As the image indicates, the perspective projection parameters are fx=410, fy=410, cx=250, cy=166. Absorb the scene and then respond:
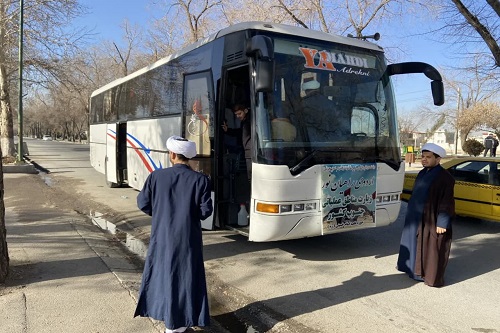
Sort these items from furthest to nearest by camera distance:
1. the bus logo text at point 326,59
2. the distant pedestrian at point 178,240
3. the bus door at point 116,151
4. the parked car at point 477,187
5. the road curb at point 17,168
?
the road curb at point 17,168 → the bus door at point 116,151 → the parked car at point 477,187 → the bus logo text at point 326,59 → the distant pedestrian at point 178,240

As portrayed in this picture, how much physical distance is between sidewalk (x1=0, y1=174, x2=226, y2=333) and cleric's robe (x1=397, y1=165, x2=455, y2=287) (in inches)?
132

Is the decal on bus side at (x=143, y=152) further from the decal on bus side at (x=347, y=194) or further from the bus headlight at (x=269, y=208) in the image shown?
the decal on bus side at (x=347, y=194)

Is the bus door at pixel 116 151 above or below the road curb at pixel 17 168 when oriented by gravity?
above

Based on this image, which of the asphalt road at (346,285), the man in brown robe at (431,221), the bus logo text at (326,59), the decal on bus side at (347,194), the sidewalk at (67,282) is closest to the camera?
the sidewalk at (67,282)

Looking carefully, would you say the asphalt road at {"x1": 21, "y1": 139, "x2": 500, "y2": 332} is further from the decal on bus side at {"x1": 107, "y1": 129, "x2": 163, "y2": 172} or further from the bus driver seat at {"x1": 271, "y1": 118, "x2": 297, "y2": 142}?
the bus driver seat at {"x1": 271, "y1": 118, "x2": 297, "y2": 142}

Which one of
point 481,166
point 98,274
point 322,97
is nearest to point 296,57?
point 322,97

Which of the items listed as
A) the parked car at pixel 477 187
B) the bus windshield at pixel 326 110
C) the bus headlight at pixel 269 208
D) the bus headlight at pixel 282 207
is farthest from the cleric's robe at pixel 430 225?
the parked car at pixel 477 187

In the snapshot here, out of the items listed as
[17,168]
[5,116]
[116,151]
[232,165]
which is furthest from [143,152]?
[5,116]

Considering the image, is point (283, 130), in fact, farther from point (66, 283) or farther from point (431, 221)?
point (66, 283)

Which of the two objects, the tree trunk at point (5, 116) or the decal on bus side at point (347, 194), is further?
the tree trunk at point (5, 116)

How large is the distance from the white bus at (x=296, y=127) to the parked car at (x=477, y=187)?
3.01 m

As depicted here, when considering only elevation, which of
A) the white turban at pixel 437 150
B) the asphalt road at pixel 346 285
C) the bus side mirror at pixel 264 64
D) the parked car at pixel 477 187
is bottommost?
the asphalt road at pixel 346 285

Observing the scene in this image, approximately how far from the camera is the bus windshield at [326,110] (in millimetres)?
5453

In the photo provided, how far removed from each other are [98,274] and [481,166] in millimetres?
8289
